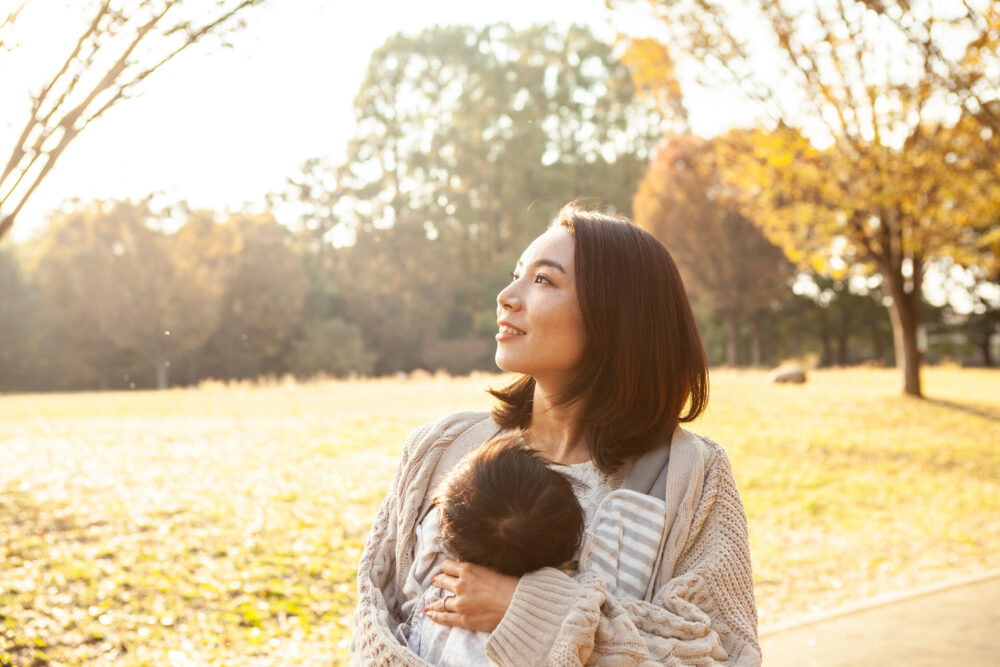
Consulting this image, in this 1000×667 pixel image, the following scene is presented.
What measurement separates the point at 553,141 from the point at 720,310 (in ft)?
26.6

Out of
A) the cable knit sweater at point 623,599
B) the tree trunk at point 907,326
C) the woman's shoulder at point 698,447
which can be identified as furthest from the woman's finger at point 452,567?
the tree trunk at point 907,326

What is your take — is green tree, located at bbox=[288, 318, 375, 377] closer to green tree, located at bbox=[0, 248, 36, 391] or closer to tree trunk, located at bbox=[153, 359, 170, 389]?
tree trunk, located at bbox=[153, 359, 170, 389]

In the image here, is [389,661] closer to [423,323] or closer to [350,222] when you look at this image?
[423,323]

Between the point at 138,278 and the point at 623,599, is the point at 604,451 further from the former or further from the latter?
the point at 138,278

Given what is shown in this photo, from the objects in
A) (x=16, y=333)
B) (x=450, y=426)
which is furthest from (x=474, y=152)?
(x=450, y=426)

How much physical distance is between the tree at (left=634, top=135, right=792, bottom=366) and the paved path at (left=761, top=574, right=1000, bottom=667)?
860 inches

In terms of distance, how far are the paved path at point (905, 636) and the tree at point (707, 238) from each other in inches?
860

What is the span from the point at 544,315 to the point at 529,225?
2668 cm

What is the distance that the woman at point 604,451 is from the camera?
1.76 m

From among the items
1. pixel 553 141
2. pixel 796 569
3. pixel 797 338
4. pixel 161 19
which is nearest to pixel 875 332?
pixel 797 338

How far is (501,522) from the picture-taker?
1744 mm

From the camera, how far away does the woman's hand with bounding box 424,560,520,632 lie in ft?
5.73

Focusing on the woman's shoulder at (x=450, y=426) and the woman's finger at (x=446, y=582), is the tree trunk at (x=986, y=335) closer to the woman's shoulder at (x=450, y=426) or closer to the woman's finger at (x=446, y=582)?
the woman's shoulder at (x=450, y=426)

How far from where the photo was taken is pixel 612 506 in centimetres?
192
